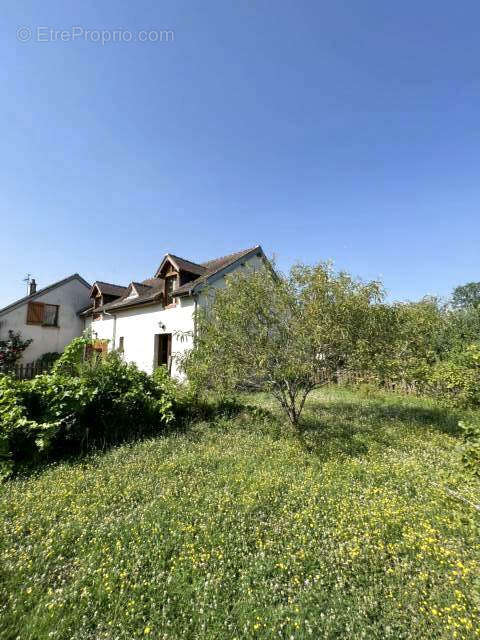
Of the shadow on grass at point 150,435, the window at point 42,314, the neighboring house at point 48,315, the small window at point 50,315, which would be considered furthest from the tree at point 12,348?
the shadow on grass at point 150,435

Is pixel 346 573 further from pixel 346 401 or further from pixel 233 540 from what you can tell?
pixel 346 401

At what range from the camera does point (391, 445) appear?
5.66 meters

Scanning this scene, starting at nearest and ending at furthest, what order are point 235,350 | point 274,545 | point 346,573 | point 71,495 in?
point 346,573 → point 274,545 → point 71,495 → point 235,350

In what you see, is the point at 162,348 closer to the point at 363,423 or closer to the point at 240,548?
the point at 363,423

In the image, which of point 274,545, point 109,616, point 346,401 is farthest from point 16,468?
point 346,401

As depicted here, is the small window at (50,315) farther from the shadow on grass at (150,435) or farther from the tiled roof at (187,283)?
the shadow on grass at (150,435)

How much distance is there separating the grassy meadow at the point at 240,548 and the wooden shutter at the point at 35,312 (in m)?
16.4

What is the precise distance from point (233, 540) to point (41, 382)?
4767mm

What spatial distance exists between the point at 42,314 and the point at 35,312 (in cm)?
41

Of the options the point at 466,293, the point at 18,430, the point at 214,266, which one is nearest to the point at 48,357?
the point at 214,266

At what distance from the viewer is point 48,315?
18.6 metres

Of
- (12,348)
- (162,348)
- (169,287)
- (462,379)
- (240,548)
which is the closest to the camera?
(240,548)

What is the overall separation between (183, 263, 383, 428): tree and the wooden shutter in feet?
53.2

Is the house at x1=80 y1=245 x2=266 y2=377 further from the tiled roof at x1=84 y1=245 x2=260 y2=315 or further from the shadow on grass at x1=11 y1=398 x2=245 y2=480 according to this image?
the shadow on grass at x1=11 y1=398 x2=245 y2=480
